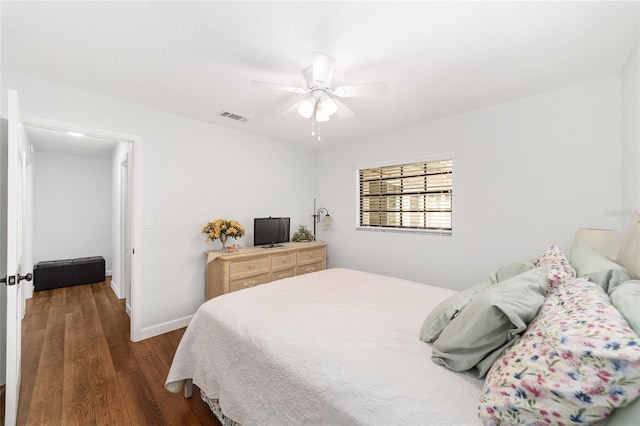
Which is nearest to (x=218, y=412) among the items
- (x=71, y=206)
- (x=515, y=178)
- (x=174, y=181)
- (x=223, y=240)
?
(x=223, y=240)

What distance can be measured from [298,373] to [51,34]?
2527 millimetres

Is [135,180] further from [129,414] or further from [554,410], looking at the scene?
[554,410]

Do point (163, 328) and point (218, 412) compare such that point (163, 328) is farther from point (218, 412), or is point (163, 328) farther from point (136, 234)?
point (218, 412)

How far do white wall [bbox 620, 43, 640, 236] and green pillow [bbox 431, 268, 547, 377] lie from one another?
5.25 feet

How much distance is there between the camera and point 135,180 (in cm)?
286

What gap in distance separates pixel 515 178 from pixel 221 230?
10.8 feet

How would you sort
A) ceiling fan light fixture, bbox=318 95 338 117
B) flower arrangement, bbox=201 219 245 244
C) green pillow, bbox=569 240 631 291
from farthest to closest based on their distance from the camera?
flower arrangement, bbox=201 219 245 244, ceiling fan light fixture, bbox=318 95 338 117, green pillow, bbox=569 240 631 291

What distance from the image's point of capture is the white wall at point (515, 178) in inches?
90.7

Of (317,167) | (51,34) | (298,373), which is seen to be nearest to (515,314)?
(298,373)

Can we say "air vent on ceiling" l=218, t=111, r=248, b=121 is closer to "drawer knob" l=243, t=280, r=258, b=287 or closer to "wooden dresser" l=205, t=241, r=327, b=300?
"wooden dresser" l=205, t=241, r=327, b=300

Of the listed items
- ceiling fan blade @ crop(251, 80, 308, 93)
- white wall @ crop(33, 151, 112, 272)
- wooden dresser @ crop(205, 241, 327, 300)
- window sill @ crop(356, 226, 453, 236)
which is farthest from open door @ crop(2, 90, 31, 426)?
white wall @ crop(33, 151, 112, 272)

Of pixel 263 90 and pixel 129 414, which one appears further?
pixel 263 90

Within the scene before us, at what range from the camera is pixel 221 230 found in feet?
10.8

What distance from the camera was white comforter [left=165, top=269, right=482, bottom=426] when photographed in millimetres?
997
